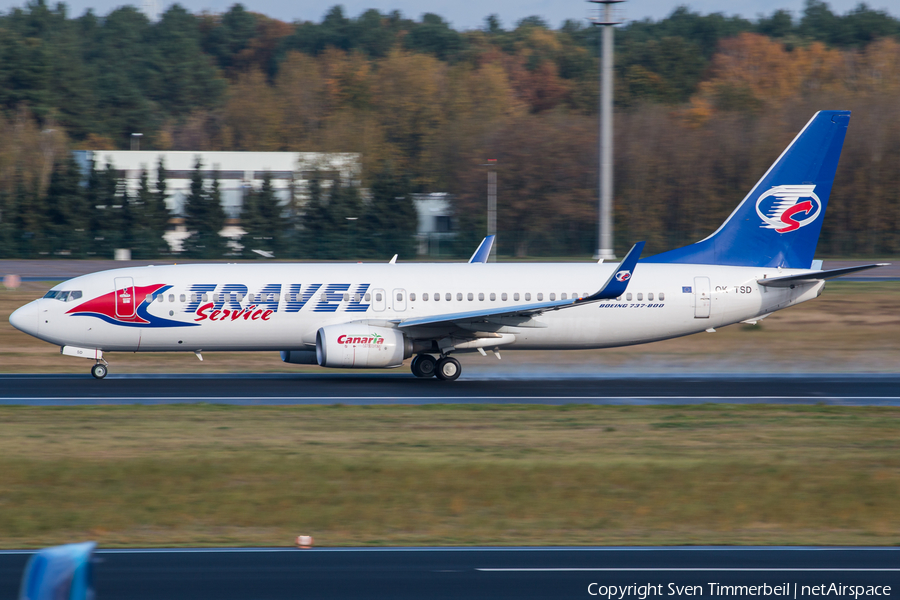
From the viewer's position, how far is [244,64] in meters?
147

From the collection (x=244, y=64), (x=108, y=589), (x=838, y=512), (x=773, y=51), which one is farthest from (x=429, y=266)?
(x=244, y=64)

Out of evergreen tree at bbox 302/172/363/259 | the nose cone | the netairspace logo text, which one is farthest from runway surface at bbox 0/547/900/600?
evergreen tree at bbox 302/172/363/259

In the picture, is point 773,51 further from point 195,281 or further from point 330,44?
point 195,281

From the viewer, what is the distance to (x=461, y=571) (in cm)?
1116

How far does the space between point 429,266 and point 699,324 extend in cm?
773

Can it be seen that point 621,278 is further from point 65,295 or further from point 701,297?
point 65,295

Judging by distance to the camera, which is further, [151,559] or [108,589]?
[151,559]

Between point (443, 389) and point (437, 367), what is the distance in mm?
1888

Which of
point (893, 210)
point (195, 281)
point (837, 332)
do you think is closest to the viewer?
point (195, 281)

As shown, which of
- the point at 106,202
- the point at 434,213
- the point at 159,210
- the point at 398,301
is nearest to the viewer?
the point at 398,301

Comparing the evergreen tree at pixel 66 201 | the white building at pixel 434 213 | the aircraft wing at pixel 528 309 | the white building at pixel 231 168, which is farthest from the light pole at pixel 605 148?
the evergreen tree at pixel 66 201

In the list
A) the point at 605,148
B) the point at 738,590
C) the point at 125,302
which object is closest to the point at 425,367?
the point at 125,302

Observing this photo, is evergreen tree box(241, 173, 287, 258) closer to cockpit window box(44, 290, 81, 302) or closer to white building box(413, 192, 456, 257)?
white building box(413, 192, 456, 257)

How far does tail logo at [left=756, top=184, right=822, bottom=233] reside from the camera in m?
28.4
